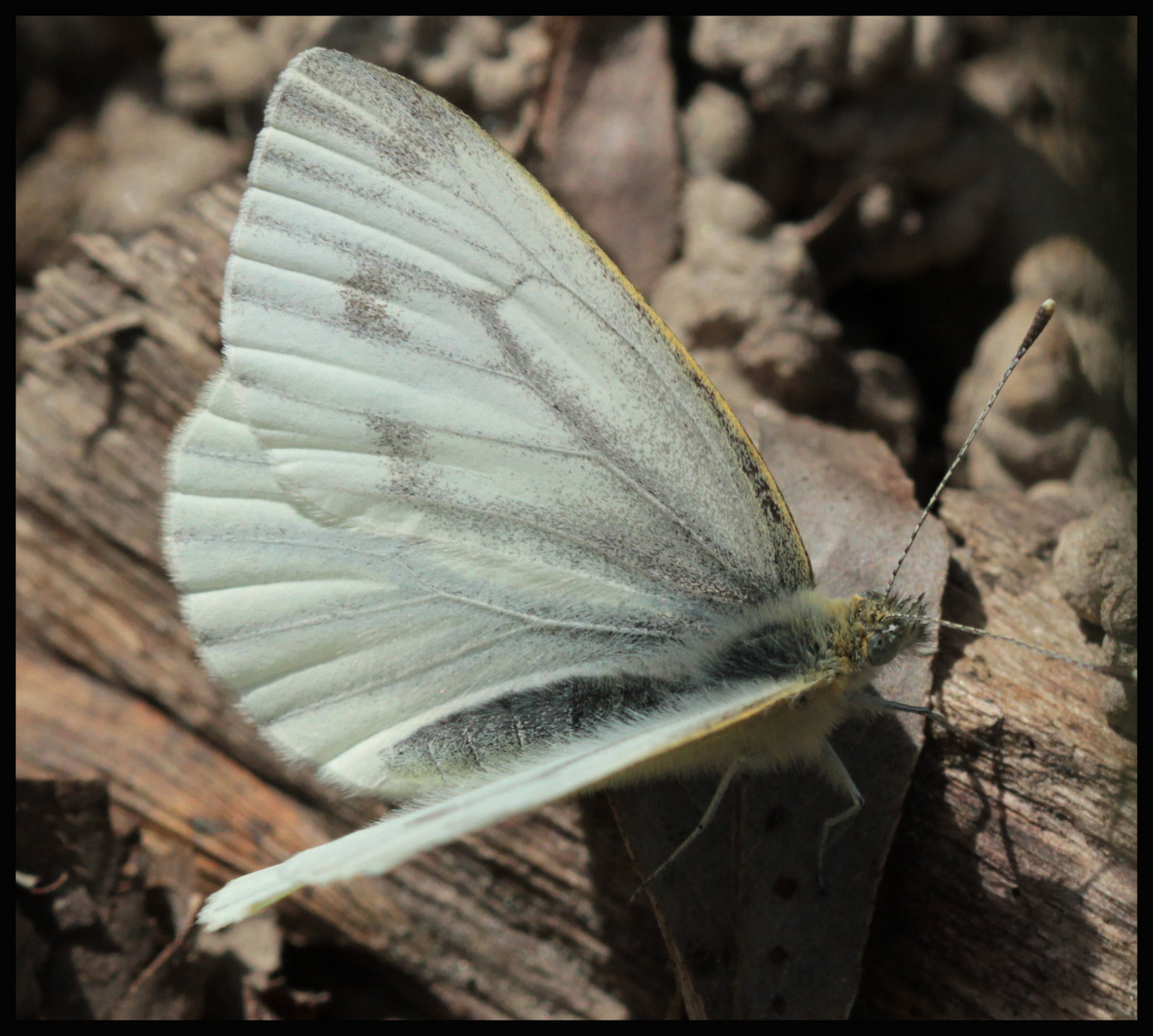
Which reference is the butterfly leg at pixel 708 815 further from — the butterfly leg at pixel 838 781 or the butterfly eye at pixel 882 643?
the butterfly eye at pixel 882 643

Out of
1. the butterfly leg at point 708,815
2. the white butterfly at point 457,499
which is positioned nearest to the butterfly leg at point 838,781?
the white butterfly at point 457,499

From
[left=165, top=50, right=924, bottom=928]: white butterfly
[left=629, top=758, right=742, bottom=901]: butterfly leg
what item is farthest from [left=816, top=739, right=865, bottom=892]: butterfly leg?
[left=629, top=758, right=742, bottom=901]: butterfly leg

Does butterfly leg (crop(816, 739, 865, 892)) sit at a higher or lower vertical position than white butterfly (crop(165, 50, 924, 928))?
lower

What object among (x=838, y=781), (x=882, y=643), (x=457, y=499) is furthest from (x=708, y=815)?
(x=457, y=499)

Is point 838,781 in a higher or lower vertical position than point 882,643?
lower

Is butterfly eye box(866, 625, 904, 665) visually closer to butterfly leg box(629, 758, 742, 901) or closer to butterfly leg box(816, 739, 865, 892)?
butterfly leg box(816, 739, 865, 892)

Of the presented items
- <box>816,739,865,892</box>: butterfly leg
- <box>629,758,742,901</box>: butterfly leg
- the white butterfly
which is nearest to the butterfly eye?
the white butterfly

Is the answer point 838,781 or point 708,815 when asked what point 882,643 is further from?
point 708,815

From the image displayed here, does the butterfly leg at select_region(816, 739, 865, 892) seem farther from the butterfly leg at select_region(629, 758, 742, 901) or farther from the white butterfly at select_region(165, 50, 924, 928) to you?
the butterfly leg at select_region(629, 758, 742, 901)

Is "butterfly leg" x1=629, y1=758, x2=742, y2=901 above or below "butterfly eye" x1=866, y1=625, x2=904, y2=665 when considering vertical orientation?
below
